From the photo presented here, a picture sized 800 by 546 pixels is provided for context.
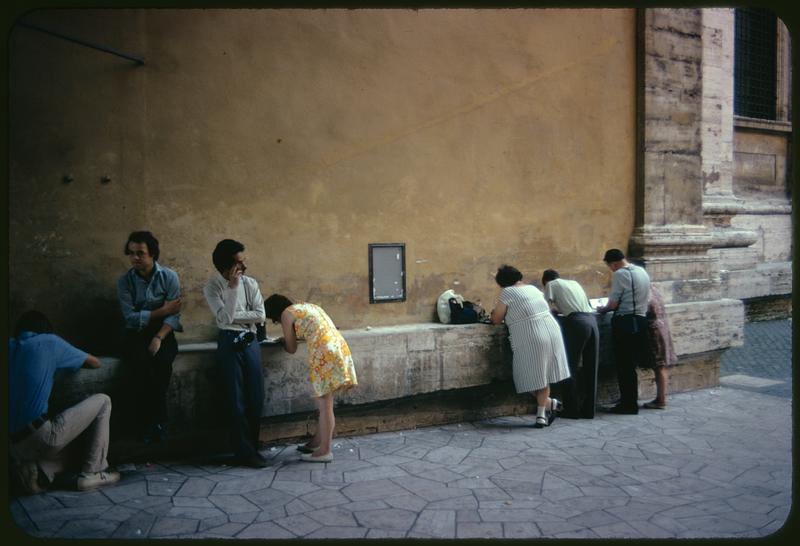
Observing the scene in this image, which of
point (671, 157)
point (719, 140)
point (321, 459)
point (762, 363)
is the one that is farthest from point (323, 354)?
point (719, 140)

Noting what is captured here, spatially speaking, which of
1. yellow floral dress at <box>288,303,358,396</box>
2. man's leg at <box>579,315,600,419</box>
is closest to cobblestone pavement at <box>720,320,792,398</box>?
man's leg at <box>579,315,600,419</box>

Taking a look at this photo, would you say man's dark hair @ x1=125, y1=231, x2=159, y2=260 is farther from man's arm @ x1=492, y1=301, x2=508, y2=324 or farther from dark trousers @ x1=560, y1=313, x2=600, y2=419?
dark trousers @ x1=560, y1=313, x2=600, y2=419

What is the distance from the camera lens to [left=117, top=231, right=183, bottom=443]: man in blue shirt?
5.00 meters

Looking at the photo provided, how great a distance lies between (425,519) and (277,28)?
13.7 ft

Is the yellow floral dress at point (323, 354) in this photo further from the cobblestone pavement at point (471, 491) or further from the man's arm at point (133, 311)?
the man's arm at point (133, 311)

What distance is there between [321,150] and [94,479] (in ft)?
10.5

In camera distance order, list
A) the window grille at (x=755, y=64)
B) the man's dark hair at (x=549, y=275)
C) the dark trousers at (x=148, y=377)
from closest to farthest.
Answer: the dark trousers at (x=148, y=377)
the man's dark hair at (x=549, y=275)
the window grille at (x=755, y=64)

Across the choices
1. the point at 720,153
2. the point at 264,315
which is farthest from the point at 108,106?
the point at 720,153

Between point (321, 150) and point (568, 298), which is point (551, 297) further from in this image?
point (321, 150)

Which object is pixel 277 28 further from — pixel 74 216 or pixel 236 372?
pixel 236 372

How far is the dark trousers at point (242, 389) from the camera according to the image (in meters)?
5.16

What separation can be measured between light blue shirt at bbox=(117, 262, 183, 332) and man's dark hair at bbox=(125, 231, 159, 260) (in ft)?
0.36

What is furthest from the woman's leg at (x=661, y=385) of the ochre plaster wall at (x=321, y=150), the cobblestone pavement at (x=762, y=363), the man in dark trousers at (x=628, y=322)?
the cobblestone pavement at (x=762, y=363)

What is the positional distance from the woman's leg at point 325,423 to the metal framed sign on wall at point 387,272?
4.84ft
